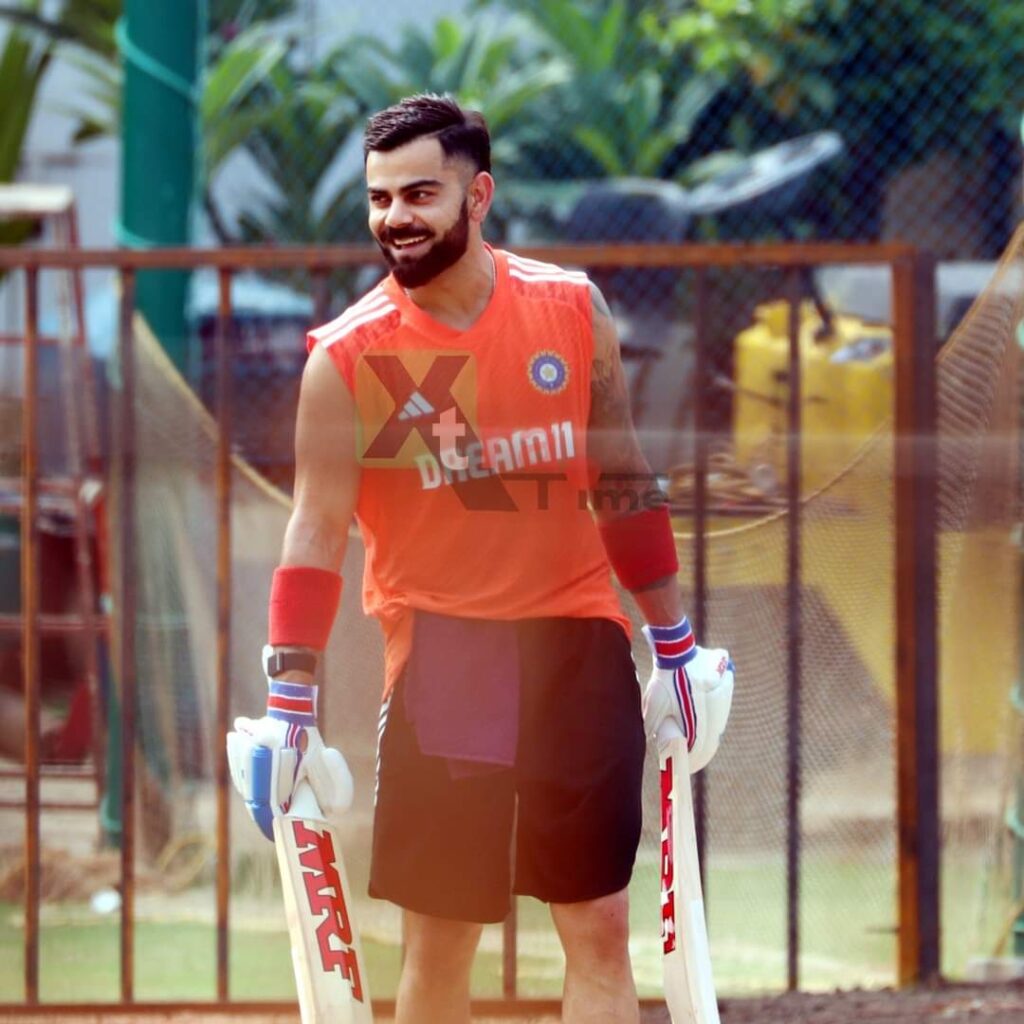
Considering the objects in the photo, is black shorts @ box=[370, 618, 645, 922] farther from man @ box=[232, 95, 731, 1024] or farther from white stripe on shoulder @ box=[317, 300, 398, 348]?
white stripe on shoulder @ box=[317, 300, 398, 348]

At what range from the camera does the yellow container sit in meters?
4.30

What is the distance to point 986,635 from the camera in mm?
4410

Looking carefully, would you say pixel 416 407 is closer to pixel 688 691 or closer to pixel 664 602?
pixel 664 602

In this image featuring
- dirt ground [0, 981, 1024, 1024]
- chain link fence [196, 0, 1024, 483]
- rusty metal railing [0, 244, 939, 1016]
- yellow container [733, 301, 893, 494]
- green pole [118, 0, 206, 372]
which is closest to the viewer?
dirt ground [0, 981, 1024, 1024]

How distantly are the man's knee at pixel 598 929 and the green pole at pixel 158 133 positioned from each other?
2626mm

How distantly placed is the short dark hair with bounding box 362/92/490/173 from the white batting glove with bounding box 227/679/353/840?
913 mm

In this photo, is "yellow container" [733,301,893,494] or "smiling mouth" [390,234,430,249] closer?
"smiling mouth" [390,234,430,249]

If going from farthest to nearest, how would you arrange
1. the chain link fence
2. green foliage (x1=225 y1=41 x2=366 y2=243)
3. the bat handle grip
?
1. green foliage (x1=225 y1=41 x2=366 y2=243)
2. the chain link fence
3. the bat handle grip

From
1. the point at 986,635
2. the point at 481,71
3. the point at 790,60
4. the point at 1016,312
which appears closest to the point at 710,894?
the point at 986,635

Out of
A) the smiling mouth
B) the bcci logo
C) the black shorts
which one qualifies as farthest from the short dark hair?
the black shorts

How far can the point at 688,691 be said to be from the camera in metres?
3.22

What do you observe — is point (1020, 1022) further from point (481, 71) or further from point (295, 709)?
point (481, 71)

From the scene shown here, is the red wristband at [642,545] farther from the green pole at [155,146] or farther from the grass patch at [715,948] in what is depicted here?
the green pole at [155,146]

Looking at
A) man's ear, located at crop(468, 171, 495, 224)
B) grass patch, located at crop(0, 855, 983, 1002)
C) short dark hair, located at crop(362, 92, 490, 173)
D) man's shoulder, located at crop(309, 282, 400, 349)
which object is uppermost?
short dark hair, located at crop(362, 92, 490, 173)
